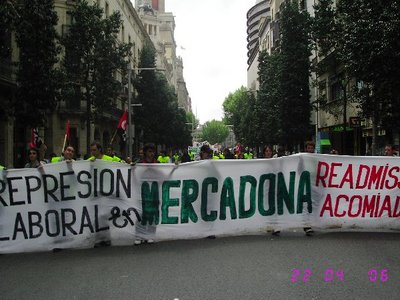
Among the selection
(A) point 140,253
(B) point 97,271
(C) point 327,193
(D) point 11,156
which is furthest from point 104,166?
(D) point 11,156

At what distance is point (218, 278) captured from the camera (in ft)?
18.7

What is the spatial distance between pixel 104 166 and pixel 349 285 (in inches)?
169

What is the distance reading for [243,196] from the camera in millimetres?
8383

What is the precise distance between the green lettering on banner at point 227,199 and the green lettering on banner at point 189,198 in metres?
0.44

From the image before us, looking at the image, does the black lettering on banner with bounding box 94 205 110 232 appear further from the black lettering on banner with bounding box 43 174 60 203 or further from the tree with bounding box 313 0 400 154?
the tree with bounding box 313 0 400 154

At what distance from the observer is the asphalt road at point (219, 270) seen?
5.20 metres

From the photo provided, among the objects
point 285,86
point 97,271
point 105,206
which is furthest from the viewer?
point 285,86

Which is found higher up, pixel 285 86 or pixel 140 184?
pixel 285 86

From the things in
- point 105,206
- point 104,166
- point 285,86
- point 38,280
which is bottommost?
point 38,280

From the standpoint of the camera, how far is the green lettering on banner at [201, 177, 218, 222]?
8195 millimetres

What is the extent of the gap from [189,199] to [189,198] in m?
0.02

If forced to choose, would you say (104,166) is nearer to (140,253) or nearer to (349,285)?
(140,253)

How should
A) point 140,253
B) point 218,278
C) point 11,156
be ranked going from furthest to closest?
1. point 11,156
2. point 140,253
3. point 218,278
